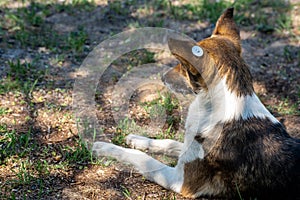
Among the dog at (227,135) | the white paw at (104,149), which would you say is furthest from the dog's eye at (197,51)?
the white paw at (104,149)

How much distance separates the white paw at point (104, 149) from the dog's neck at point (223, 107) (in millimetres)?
1082

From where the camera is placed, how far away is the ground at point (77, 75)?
473 centimetres

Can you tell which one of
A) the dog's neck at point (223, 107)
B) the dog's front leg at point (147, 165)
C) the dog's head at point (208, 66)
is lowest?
the dog's front leg at point (147, 165)

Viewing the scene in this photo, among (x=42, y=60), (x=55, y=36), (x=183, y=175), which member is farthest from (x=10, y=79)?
(x=183, y=175)

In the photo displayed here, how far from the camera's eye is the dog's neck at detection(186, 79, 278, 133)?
4184 mm

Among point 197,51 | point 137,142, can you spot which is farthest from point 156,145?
point 197,51

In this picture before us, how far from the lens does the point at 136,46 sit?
7.46 m

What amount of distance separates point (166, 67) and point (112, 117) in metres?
1.47

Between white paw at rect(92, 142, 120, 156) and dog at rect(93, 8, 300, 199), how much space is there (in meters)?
0.88

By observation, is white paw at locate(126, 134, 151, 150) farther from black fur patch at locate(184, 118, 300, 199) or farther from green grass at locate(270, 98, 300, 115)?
green grass at locate(270, 98, 300, 115)

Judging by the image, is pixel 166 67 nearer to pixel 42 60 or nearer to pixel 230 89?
pixel 42 60

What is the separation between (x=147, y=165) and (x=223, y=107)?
110cm

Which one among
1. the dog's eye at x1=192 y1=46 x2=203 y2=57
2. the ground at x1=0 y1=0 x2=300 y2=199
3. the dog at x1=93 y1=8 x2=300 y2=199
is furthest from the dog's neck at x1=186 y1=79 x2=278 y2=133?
the ground at x1=0 y1=0 x2=300 y2=199

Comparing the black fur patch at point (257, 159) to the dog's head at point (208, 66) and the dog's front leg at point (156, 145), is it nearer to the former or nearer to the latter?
the dog's head at point (208, 66)
